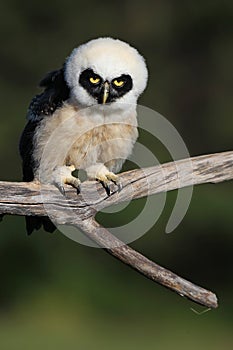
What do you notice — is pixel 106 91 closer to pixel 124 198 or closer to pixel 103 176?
pixel 103 176

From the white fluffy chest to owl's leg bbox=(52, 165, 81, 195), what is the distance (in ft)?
0.25

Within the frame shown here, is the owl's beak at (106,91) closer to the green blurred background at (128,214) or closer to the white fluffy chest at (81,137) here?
the white fluffy chest at (81,137)

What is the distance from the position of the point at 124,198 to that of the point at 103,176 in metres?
0.22

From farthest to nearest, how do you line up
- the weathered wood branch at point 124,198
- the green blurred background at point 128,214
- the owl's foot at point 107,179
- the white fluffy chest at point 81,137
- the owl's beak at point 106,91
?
the green blurred background at point 128,214 → the white fluffy chest at point 81,137 → the owl's beak at point 106,91 → the owl's foot at point 107,179 → the weathered wood branch at point 124,198

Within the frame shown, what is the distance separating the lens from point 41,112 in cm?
463

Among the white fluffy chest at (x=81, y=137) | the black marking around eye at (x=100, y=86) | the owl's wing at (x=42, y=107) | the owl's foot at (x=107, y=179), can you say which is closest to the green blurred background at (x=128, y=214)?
the owl's wing at (x=42, y=107)

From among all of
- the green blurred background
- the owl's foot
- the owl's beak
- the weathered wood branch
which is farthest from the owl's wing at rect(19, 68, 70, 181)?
the green blurred background

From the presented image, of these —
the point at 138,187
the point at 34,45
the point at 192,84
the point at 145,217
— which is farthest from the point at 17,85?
the point at 138,187

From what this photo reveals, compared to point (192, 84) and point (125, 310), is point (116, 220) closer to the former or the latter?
point (125, 310)

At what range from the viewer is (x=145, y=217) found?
4.92 metres

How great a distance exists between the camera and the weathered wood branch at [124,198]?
3.82 metres

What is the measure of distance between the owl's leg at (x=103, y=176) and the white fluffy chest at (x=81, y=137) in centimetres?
6

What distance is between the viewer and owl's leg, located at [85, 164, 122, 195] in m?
4.09

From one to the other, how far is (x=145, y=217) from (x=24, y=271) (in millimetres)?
4208
